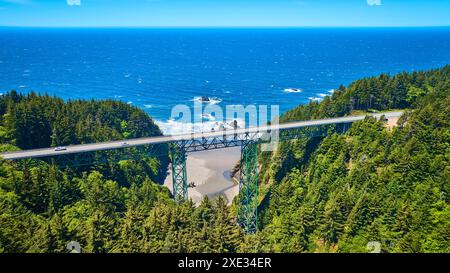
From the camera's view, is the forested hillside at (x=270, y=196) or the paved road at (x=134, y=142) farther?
the paved road at (x=134, y=142)

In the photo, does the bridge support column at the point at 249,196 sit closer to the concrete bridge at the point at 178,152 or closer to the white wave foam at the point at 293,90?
the concrete bridge at the point at 178,152

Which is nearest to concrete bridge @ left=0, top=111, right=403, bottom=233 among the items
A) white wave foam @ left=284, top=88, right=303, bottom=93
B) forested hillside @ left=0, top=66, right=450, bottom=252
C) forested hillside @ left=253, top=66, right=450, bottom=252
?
forested hillside @ left=0, top=66, right=450, bottom=252

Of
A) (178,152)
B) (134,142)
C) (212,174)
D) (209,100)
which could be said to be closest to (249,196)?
(178,152)

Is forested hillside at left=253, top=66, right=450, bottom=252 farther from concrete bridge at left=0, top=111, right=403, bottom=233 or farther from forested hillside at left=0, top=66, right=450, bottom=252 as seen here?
concrete bridge at left=0, top=111, right=403, bottom=233

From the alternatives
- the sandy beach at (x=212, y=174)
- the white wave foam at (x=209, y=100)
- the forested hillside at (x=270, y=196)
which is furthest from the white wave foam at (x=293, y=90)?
the forested hillside at (x=270, y=196)

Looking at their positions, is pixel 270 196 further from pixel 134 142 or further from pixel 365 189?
pixel 134 142

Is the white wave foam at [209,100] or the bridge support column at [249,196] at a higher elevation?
the white wave foam at [209,100]

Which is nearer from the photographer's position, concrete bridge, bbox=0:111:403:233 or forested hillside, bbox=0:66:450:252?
forested hillside, bbox=0:66:450:252
